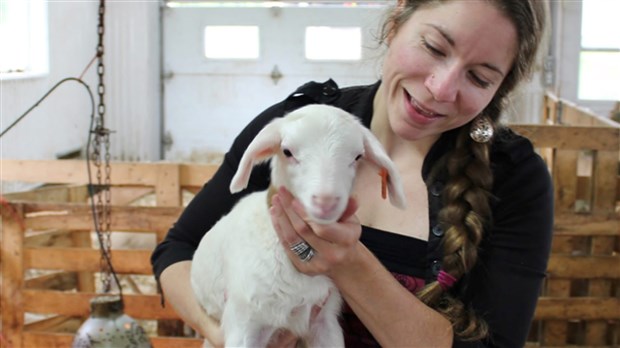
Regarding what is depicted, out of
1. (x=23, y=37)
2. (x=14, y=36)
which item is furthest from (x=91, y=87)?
(x=14, y=36)

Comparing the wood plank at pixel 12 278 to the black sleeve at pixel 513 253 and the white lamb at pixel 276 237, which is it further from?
the black sleeve at pixel 513 253

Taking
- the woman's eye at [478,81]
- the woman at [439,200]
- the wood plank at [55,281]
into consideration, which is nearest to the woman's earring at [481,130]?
the woman at [439,200]

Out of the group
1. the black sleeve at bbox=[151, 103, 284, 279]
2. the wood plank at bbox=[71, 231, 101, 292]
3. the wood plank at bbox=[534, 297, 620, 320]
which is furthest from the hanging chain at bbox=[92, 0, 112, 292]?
the wood plank at bbox=[534, 297, 620, 320]

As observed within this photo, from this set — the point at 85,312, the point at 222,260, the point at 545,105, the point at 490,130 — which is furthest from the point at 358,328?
the point at 545,105

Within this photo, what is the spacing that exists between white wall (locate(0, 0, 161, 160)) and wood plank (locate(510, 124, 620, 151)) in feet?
8.96

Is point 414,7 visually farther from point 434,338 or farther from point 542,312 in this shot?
point 542,312

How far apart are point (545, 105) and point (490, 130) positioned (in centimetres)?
447

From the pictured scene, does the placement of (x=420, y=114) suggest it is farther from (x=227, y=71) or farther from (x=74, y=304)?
(x=227, y=71)

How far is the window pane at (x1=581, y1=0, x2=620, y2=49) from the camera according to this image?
19.3 feet

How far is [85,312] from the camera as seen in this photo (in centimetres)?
317

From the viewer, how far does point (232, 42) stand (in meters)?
5.92

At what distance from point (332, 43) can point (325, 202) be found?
4.98 m

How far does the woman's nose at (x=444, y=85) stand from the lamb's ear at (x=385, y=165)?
0.47 feet

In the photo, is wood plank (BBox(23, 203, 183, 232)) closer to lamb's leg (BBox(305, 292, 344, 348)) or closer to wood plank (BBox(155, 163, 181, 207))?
wood plank (BBox(155, 163, 181, 207))
